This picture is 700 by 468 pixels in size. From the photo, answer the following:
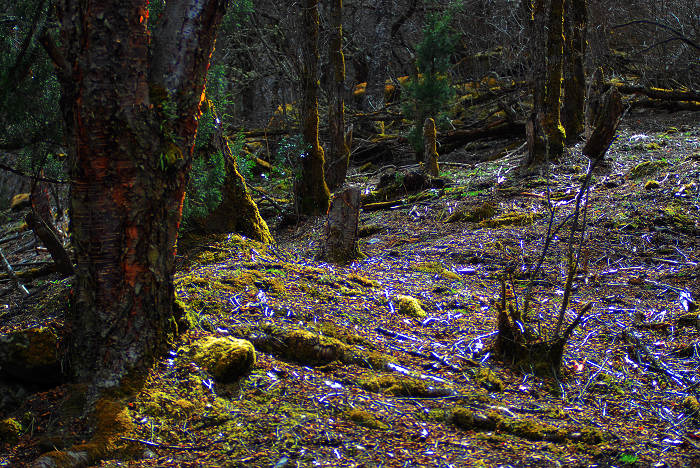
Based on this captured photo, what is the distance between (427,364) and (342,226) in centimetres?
271

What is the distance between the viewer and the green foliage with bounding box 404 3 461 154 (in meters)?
12.3

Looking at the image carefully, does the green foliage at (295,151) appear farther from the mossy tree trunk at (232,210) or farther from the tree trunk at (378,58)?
the tree trunk at (378,58)

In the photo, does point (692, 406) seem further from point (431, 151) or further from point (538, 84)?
point (431, 151)

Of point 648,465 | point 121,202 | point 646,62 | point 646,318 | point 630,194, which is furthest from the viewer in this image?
point 646,62

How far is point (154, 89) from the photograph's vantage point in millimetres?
2717

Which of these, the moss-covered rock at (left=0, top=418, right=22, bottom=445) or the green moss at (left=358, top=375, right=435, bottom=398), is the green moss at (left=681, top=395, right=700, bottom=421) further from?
the moss-covered rock at (left=0, top=418, right=22, bottom=445)

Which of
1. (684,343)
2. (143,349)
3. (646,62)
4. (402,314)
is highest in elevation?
(646,62)

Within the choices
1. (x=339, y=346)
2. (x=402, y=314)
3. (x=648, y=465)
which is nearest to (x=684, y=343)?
(x=648, y=465)

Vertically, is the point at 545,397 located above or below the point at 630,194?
below

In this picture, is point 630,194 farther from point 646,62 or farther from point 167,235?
point 646,62

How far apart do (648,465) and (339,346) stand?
1.80 m

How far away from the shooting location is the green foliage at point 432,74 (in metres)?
12.3

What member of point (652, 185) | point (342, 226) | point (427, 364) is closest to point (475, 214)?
point (652, 185)

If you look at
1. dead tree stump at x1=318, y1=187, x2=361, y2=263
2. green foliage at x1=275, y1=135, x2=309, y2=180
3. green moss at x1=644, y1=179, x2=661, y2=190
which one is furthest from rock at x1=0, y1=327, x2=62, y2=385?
green moss at x1=644, y1=179, x2=661, y2=190
